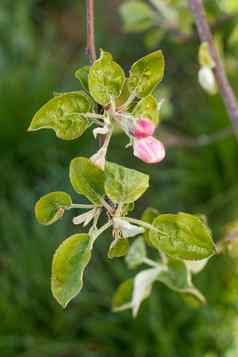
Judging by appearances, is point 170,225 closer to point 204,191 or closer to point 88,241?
point 88,241

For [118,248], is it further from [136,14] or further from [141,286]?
[136,14]

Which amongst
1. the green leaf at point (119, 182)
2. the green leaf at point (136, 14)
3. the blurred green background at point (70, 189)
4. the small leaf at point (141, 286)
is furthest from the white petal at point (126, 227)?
the blurred green background at point (70, 189)

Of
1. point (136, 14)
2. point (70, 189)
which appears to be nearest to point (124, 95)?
point (136, 14)

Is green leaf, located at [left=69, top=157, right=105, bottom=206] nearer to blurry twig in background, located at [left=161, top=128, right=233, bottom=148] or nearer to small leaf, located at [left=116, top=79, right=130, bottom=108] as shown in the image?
small leaf, located at [left=116, top=79, right=130, bottom=108]

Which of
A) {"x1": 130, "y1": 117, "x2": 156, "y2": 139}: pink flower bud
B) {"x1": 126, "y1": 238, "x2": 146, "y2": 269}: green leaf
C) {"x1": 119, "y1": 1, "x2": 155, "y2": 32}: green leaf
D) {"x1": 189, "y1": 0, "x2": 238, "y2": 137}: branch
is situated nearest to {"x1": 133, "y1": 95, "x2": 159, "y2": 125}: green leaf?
{"x1": 130, "y1": 117, "x2": 156, "y2": 139}: pink flower bud

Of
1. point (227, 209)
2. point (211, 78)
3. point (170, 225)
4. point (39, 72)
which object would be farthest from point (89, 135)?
point (170, 225)

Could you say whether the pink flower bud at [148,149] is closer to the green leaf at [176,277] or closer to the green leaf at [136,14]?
the green leaf at [176,277]

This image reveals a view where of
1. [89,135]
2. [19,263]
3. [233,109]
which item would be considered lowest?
[19,263]
